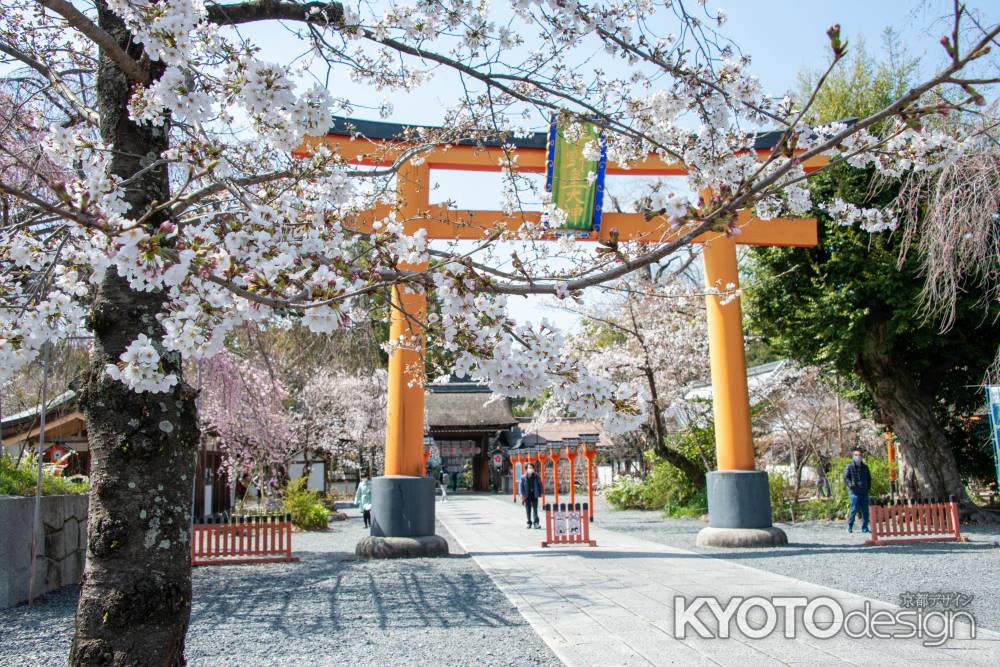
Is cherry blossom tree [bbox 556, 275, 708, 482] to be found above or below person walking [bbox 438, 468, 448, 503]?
above

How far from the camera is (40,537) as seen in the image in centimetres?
805

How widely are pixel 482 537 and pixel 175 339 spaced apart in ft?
38.4

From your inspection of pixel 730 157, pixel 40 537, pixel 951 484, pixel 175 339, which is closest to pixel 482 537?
pixel 40 537

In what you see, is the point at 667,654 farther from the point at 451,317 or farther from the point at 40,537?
the point at 40,537

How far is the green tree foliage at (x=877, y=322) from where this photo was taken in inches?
487

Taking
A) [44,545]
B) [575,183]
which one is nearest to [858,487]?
[575,183]

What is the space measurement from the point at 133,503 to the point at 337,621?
383cm

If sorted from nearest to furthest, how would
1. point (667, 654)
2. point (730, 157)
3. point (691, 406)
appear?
point (730, 157) → point (667, 654) → point (691, 406)

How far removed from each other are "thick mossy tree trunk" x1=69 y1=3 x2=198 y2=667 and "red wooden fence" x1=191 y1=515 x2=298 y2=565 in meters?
8.17

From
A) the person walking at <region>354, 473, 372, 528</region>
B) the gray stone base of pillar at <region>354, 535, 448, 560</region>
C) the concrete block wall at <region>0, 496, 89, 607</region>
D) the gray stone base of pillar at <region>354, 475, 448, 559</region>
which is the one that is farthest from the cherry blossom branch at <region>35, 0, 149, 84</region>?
the person walking at <region>354, 473, 372, 528</region>

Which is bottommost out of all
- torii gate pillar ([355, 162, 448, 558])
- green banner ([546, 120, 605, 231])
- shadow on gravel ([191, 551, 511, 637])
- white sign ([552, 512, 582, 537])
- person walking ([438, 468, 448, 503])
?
person walking ([438, 468, 448, 503])

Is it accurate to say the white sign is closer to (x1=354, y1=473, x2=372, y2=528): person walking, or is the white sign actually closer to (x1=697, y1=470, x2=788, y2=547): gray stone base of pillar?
(x1=697, y1=470, x2=788, y2=547): gray stone base of pillar

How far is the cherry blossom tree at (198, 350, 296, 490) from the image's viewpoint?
1415 cm

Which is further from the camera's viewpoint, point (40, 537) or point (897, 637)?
point (40, 537)
